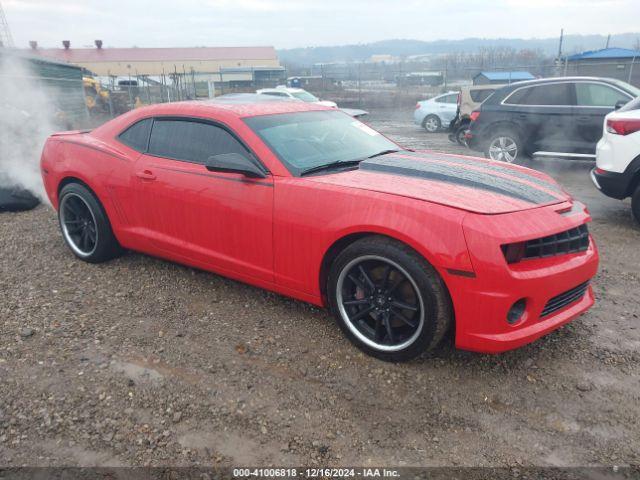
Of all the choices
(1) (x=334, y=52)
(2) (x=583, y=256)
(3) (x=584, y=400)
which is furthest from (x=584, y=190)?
(1) (x=334, y=52)

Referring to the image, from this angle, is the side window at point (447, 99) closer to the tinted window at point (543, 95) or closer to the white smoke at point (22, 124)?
the tinted window at point (543, 95)

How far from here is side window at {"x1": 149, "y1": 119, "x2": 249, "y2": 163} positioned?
3.56m

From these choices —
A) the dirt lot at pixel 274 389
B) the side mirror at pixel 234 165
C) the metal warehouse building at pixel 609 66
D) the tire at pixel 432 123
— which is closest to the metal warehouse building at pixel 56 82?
the dirt lot at pixel 274 389

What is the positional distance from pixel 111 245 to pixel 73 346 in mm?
1437

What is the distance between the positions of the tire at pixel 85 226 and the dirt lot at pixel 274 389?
0.57 metres

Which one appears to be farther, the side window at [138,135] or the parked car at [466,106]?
the parked car at [466,106]

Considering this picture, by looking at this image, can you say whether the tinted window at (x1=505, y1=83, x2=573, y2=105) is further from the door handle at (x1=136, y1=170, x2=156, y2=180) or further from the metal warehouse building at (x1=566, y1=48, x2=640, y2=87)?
the metal warehouse building at (x1=566, y1=48, x2=640, y2=87)

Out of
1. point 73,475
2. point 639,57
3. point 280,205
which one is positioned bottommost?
point 73,475

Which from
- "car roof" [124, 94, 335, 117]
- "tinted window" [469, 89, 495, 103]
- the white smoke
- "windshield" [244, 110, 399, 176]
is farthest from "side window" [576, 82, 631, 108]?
the white smoke

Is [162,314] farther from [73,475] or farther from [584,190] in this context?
[584,190]

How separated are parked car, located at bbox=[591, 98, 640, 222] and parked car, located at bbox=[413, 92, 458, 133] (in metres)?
11.3

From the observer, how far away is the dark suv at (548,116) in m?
8.12

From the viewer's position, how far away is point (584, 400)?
2.60 meters

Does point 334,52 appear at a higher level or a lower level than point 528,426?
higher
